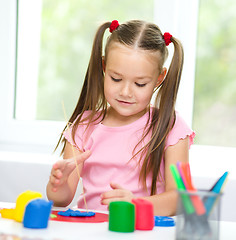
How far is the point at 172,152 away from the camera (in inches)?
50.6

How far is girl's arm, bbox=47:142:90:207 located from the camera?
0.99 metres

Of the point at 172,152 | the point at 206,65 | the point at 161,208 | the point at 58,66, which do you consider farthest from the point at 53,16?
the point at 161,208

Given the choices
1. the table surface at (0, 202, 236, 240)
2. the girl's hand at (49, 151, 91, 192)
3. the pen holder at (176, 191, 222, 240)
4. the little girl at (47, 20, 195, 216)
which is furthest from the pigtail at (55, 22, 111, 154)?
the pen holder at (176, 191, 222, 240)

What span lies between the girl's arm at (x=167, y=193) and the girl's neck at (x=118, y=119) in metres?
0.14

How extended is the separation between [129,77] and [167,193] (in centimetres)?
29

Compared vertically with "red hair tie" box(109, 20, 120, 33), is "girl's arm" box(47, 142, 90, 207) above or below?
below


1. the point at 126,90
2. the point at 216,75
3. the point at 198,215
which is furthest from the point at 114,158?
the point at 216,75

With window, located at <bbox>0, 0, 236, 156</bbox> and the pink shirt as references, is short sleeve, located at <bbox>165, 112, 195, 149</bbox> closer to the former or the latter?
the pink shirt

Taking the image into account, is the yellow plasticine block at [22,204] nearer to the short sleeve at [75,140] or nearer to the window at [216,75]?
the short sleeve at [75,140]

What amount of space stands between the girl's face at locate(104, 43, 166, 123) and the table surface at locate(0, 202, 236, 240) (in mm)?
404

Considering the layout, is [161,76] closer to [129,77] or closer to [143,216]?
[129,77]

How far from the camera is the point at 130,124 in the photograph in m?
1.36

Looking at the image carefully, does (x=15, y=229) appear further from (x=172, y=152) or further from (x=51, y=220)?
(x=172, y=152)

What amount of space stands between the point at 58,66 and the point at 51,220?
1210 millimetres
